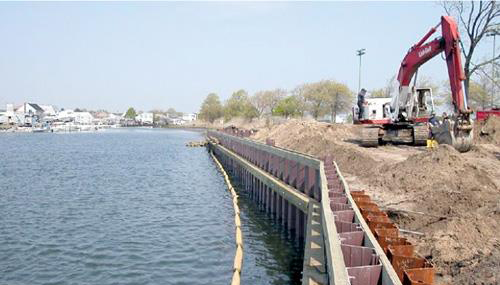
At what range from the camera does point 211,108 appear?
547 ft

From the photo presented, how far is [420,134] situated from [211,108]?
146105 millimetres

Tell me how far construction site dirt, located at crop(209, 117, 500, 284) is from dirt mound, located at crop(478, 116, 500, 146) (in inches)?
246

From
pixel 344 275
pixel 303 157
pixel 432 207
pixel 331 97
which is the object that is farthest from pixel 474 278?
pixel 331 97

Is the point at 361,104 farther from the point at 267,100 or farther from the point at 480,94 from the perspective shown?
the point at 267,100

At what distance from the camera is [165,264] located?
37.9 ft

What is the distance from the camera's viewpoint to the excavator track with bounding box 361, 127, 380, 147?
2386cm

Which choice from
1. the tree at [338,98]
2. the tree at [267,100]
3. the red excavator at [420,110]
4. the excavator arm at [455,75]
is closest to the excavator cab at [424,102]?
the red excavator at [420,110]

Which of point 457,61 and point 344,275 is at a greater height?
point 457,61

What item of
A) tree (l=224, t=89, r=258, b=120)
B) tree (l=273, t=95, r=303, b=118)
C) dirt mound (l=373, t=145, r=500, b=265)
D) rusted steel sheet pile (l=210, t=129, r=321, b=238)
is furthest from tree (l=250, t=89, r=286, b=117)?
dirt mound (l=373, t=145, r=500, b=265)

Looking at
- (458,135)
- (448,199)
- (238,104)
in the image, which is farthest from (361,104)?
(238,104)

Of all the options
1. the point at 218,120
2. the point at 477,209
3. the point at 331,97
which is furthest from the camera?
the point at 218,120

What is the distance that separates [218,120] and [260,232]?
152 metres

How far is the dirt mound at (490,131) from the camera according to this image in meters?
25.8

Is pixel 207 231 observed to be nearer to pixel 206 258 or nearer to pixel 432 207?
pixel 206 258
